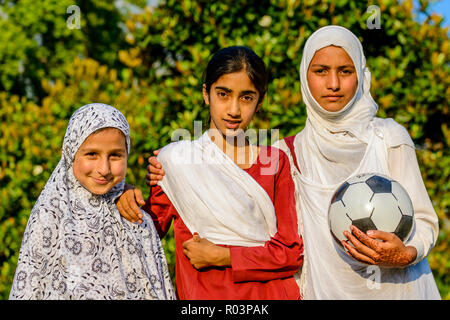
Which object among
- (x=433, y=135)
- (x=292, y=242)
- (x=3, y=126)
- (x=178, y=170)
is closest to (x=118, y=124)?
(x=178, y=170)

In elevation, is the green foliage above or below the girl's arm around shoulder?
above

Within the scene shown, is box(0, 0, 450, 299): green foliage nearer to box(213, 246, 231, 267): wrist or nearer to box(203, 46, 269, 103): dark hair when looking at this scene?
box(203, 46, 269, 103): dark hair

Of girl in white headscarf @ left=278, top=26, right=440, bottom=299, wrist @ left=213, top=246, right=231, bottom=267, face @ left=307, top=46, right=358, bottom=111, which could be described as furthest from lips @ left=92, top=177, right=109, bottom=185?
face @ left=307, top=46, right=358, bottom=111

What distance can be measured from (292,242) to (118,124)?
124 cm

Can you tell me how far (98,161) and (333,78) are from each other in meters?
1.55

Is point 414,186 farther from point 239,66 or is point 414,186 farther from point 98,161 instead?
point 98,161

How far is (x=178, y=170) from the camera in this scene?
3.40 meters

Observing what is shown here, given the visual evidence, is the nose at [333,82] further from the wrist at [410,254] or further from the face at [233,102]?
the wrist at [410,254]

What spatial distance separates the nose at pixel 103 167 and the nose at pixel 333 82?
4.81ft

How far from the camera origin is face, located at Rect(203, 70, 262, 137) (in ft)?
11.0

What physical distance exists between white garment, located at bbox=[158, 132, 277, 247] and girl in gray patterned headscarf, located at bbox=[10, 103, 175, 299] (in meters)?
0.28

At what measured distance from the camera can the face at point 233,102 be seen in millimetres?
3359

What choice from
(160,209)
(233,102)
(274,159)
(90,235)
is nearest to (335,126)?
(274,159)
